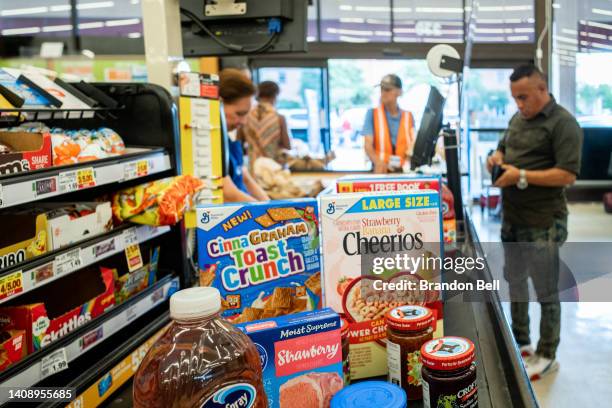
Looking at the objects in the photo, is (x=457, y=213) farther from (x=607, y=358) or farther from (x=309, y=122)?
(x=309, y=122)

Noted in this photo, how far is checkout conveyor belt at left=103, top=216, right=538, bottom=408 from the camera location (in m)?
1.09

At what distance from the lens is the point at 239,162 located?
3.10 metres

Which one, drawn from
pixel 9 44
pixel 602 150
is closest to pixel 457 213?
pixel 602 150

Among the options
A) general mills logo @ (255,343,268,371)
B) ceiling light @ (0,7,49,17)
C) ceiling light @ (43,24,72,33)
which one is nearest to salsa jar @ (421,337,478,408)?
general mills logo @ (255,343,268,371)

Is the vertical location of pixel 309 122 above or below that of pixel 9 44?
below

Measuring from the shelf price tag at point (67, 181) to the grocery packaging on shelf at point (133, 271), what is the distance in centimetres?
38

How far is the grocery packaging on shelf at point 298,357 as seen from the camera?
94 centimetres

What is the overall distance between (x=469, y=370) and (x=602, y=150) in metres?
4.24

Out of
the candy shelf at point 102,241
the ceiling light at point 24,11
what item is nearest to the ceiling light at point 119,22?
the ceiling light at point 24,11

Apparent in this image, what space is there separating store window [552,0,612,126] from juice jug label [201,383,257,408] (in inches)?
132

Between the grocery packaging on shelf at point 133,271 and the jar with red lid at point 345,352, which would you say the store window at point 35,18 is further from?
the jar with red lid at point 345,352

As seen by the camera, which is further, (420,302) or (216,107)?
(216,107)

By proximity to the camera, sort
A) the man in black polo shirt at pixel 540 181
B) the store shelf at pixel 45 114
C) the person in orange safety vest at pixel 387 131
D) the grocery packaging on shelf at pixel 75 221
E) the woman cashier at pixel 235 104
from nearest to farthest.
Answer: the grocery packaging on shelf at pixel 75 221 < the store shelf at pixel 45 114 < the woman cashier at pixel 235 104 < the man in black polo shirt at pixel 540 181 < the person in orange safety vest at pixel 387 131

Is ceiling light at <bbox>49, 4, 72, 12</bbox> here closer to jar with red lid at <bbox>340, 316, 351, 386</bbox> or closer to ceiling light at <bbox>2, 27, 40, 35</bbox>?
ceiling light at <bbox>2, 27, 40, 35</bbox>
